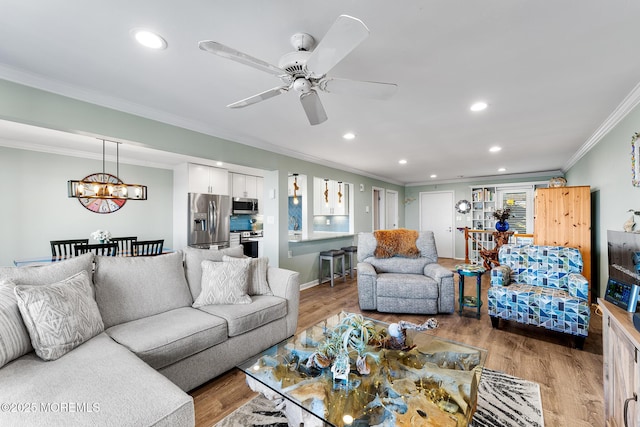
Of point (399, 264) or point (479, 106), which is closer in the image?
point (479, 106)

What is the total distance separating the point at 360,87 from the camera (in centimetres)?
166

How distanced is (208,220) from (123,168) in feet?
5.66

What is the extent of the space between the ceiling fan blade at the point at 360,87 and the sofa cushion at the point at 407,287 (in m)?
2.36

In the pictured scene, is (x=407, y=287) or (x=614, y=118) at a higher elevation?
(x=614, y=118)

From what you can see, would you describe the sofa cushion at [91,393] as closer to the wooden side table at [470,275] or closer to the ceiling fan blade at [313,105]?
the ceiling fan blade at [313,105]

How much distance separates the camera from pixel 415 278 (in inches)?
136

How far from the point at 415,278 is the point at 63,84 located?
13.2 feet

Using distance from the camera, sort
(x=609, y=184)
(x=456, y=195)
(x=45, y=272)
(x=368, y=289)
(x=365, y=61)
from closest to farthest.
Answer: (x=45, y=272) → (x=365, y=61) → (x=609, y=184) → (x=368, y=289) → (x=456, y=195)

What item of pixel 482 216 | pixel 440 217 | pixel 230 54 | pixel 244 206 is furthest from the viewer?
pixel 440 217

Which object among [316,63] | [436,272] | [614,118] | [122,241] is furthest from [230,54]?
[122,241]

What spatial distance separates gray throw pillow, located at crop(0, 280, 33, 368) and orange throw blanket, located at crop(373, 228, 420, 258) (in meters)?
3.46

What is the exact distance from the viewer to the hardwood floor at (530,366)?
172 cm

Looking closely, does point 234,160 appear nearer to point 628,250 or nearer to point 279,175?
point 279,175

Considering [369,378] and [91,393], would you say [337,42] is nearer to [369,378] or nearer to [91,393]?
[369,378]
